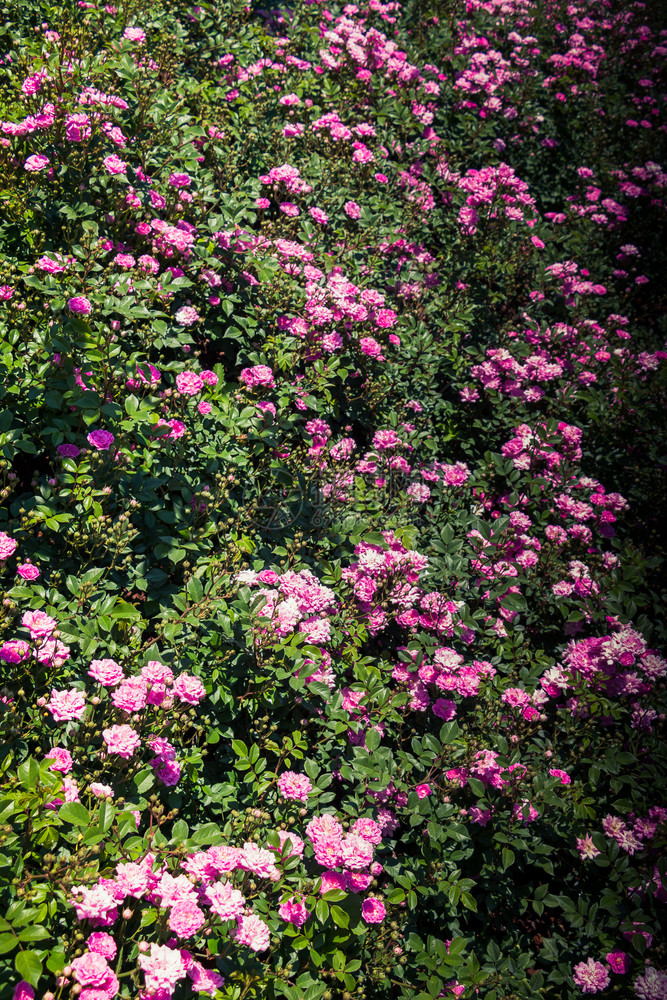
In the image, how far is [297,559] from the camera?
7.85 ft

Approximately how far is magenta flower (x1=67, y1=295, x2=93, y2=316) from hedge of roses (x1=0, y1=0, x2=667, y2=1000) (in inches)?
1.9

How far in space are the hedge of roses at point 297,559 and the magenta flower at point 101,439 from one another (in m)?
0.02

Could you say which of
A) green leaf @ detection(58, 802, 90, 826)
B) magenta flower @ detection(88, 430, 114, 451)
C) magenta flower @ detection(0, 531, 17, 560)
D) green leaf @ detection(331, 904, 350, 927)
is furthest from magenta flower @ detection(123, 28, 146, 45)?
green leaf @ detection(331, 904, 350, 927)

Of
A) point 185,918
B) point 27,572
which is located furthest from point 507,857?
point 27,572

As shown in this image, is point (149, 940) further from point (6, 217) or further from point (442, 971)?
point (6, 217)

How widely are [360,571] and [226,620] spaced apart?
0.67 m

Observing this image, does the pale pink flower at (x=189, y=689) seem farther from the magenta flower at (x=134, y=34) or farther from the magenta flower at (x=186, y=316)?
the magenta flower at (x=134, y=34)

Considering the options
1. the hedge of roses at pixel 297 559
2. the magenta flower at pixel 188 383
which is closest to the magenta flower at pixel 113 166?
the hedge of roses at pixel 297 559

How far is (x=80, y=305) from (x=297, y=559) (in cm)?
119

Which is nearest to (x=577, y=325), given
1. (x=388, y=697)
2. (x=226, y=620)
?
(x=388, y=697)

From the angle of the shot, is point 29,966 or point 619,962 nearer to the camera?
point 29,966

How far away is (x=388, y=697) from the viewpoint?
7.50 feet

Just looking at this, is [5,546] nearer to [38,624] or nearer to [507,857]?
[38,624]

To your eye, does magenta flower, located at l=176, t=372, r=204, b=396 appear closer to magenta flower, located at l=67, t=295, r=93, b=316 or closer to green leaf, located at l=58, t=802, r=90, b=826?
magenta flower, located at l=67, t=295, r=93, b=316
